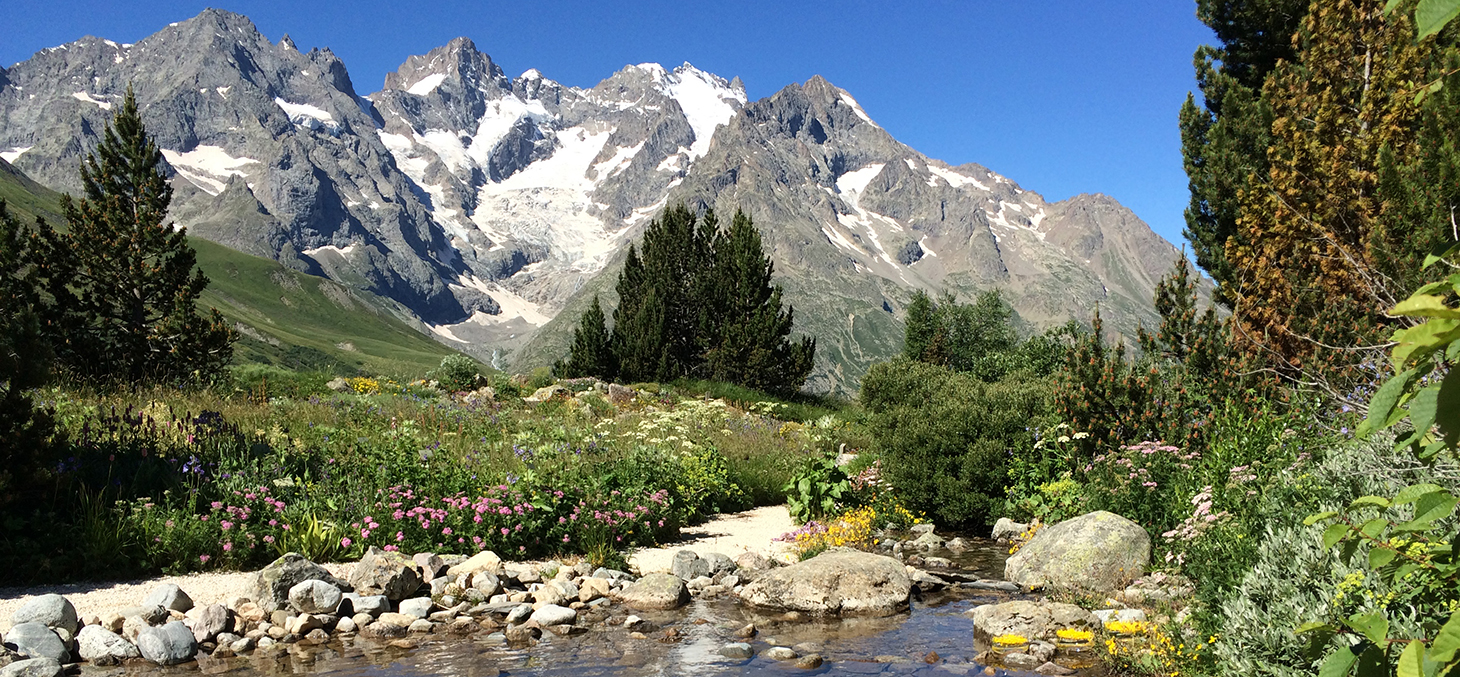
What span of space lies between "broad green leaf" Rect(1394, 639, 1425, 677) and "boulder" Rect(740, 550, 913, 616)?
7735 mm

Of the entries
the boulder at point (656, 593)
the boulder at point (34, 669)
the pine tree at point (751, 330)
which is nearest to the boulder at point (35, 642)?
the boulder at point (34, 669)

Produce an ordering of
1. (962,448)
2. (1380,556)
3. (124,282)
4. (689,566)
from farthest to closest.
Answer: (124,282)
(962,448)
(689,566)
(1380,556)

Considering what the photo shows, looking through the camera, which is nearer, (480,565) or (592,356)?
(480,565)

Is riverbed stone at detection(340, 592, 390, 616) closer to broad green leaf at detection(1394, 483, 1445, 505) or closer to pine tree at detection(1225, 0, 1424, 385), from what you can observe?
broad green leaf at detection(1394, 483, 1445, 505)

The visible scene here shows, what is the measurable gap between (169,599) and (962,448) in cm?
1087

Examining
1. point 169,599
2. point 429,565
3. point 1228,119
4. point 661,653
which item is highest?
point 1228,119

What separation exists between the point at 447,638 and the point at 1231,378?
36.1 feet

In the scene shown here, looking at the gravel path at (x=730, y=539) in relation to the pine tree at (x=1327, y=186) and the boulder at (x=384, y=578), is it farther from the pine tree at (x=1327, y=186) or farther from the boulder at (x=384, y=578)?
the pine tree at (x=1327, y=186)

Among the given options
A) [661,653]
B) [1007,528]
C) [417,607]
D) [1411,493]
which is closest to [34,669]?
[417,607]

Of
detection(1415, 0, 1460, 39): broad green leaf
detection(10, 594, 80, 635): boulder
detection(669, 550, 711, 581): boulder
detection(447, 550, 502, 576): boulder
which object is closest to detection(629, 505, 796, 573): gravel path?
detection(669, 550, 711, 581): boulder

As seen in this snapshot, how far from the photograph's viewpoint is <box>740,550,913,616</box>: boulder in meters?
9.07

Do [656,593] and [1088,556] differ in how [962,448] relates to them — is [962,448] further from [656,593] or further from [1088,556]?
[656,593]

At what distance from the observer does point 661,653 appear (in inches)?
293

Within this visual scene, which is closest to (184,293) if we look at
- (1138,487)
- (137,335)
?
(137,335)
